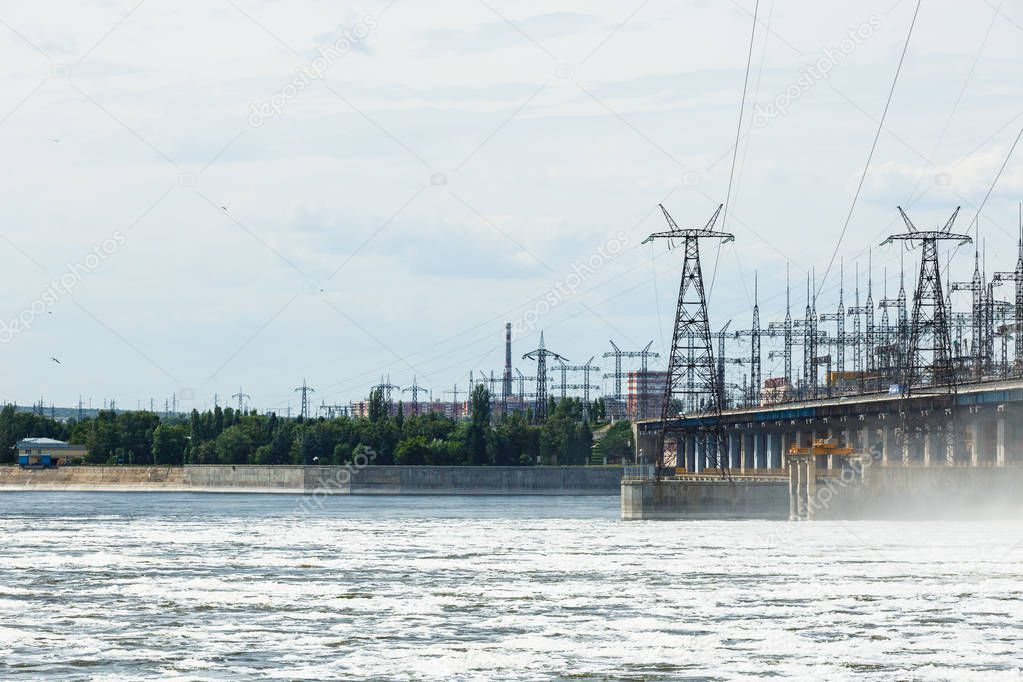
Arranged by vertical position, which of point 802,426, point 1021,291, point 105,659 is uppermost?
point 1021,291

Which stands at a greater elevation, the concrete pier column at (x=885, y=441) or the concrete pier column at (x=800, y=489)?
the concrete pier column at (x=885, y=441)

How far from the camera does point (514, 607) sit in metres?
48.5

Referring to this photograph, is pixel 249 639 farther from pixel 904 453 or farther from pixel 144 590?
pixel 904 453

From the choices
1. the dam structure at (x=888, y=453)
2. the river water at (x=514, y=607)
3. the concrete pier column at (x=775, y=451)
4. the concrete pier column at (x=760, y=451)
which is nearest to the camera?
the river water at (x=514, y=607)

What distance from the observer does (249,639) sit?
40.9 metres

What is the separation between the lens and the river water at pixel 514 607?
36.7 metres

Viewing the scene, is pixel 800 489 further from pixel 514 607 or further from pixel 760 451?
pixel 760 451

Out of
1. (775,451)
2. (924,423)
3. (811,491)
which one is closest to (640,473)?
(811,491)

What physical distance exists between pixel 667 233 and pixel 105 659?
299 feet

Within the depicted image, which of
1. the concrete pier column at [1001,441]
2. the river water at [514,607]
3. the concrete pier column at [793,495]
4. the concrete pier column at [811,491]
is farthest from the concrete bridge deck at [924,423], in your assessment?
the river water at [514,607]

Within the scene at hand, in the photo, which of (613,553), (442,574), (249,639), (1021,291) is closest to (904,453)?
(1021,291)

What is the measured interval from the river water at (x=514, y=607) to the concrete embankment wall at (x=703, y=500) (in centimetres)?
2675

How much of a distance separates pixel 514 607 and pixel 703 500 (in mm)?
68970

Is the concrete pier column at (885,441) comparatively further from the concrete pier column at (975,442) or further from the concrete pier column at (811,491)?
the concrete pier column at (811,491)
